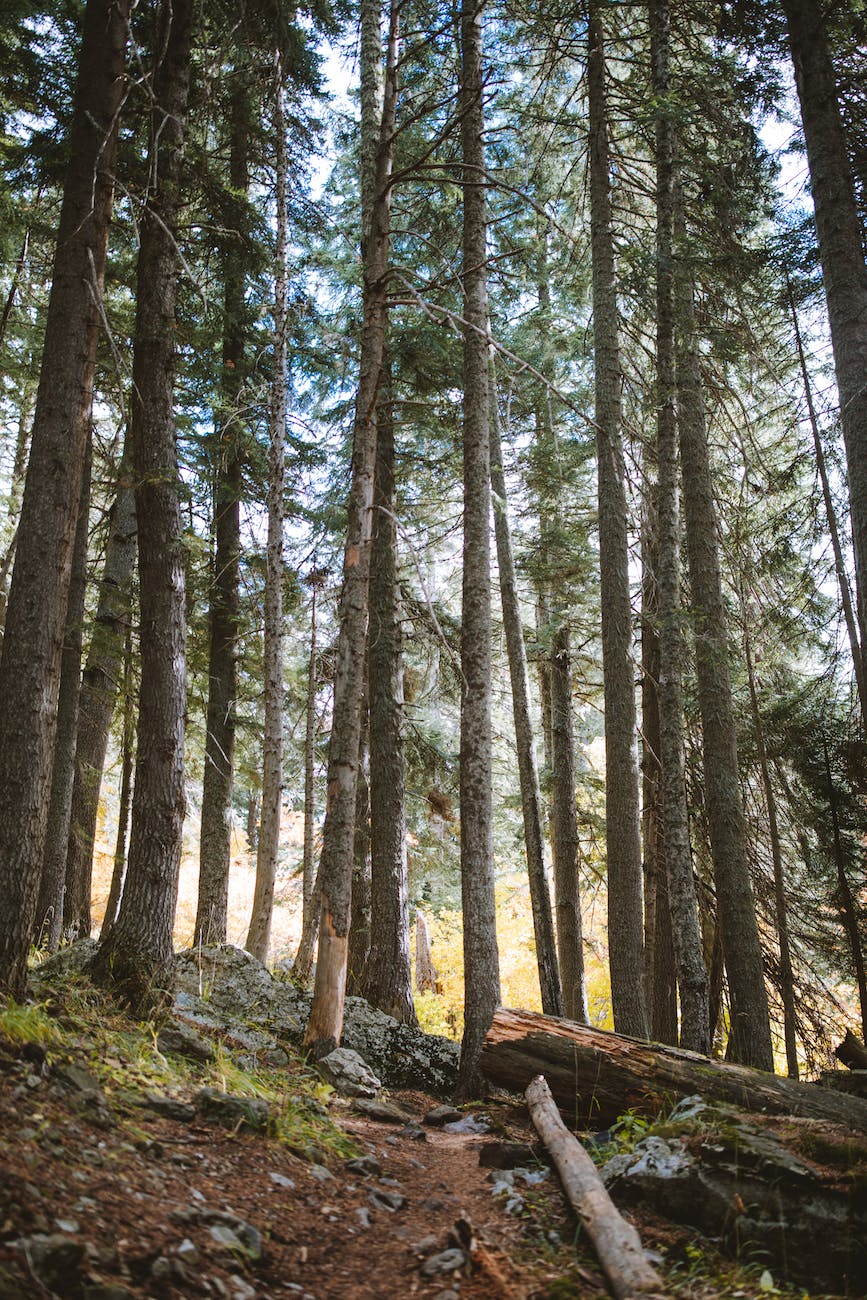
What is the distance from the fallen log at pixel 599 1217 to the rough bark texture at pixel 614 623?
12.7ft

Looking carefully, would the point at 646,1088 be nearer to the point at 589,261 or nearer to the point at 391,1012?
the point at 391,1012

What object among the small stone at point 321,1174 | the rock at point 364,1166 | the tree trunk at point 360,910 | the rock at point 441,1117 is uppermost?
the tree trunk at point 360,910

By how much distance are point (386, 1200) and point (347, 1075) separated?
8.46 ft

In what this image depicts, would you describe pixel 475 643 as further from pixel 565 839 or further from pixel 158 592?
pixel 565 839

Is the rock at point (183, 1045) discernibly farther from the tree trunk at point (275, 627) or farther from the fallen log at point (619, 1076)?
the tree trunk at point (275, 627)

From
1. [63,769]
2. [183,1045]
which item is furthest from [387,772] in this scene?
[183,1045]

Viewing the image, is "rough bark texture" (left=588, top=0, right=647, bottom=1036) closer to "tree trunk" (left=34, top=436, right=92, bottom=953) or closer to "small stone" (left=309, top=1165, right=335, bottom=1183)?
"small stone" (left=309, top=1165, right=335, bottom=1183)

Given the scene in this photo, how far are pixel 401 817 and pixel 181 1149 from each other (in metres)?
7.45

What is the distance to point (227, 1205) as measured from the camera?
12.1ft

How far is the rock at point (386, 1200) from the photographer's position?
14.5 feet

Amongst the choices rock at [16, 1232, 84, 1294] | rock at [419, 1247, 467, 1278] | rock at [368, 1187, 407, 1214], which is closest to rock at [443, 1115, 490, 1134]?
rock at [368, 1187, 407, 1214]

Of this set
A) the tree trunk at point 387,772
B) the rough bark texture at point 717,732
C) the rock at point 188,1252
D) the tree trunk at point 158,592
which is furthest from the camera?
the tree trunk at point 387,772

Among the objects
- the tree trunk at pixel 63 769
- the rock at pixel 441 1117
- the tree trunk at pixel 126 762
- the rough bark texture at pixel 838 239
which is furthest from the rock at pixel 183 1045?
the rough bark texture at pixel 838 239

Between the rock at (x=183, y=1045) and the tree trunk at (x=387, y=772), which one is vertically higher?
the tree trunk at (x=387, y=772)
